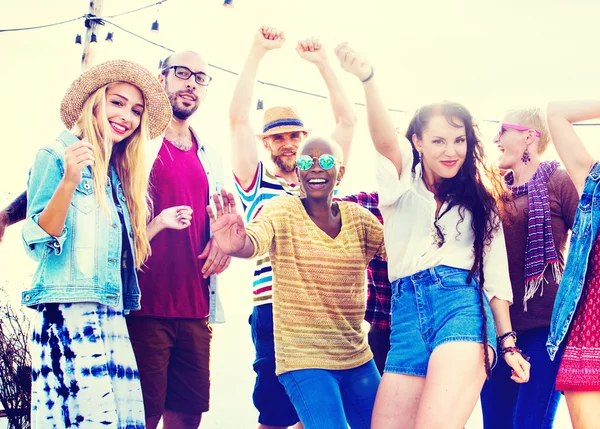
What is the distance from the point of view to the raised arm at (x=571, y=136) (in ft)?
9.61

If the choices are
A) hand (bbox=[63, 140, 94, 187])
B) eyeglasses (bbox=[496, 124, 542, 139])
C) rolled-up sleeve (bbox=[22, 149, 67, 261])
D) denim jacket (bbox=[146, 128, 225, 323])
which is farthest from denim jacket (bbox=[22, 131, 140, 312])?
eyeglasses (bbox=[496, 124, 542, 139])

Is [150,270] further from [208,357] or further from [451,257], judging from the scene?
[451,257]

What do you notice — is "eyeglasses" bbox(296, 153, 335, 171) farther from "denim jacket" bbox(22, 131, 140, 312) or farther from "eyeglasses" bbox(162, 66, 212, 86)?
"eyeglasses" bbox(162, 66, 212, 86)

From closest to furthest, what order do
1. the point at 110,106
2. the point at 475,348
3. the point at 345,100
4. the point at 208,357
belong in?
the point at 475,348 → the point at 110,106 → the point at 208,357 → the point at 345,100

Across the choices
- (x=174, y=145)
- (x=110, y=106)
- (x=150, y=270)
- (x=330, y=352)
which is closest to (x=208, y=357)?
(x=150, y=270)

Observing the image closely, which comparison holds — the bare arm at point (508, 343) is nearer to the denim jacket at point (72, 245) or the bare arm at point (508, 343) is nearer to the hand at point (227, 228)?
the hand at point (227, 228)

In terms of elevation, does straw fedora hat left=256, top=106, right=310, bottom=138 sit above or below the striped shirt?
above

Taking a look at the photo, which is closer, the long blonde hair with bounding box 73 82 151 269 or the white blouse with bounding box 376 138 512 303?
the white blouse with bounding box 376 138 512 303

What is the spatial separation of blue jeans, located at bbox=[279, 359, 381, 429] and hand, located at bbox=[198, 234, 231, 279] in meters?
0.87

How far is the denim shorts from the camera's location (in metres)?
2.73

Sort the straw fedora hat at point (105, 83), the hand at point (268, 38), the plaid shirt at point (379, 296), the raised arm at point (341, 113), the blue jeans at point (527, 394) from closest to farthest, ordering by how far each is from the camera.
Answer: the straw fedora hat at point (105, 83) → the blue jeans at point (527, 394) → the plaid shirt at point (379, 296) → the hand at point (268, 38) → the raised arm at point (341, 113)

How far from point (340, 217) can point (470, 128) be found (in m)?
0.80

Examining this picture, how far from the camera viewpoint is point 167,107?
3.55 metres

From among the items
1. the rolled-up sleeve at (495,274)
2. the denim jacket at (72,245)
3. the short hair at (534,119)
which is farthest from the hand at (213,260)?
the short hair at (534,119)
